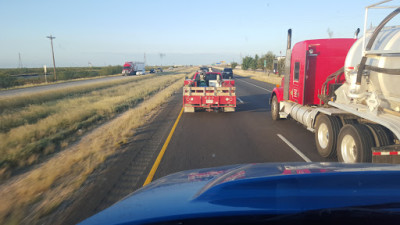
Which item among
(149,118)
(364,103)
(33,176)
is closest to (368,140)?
(364,103)

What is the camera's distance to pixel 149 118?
14406mm

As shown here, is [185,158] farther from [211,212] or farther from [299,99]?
[211,212]

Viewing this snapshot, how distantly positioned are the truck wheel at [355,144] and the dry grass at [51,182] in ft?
17.6

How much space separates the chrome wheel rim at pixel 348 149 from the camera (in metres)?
6.43

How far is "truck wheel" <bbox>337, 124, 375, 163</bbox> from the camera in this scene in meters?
5.86

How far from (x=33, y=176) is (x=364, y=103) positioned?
24.1 feet

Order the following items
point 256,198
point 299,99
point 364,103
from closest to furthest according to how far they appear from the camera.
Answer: point 256,198
point 364,103
point 299,99

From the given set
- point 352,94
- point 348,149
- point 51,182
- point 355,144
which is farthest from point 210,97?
point 51,182

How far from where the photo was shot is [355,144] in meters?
6.19

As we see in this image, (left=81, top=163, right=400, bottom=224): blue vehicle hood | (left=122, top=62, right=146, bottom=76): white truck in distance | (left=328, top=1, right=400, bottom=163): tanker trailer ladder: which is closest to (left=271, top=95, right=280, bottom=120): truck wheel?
(left=328, top=1, right=400, bottom=163): tanker trailer ladder

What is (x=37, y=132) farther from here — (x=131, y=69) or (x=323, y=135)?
(x=131, y=69)

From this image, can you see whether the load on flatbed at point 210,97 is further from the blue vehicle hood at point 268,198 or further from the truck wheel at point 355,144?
the blue vehicle hood at point 268,198

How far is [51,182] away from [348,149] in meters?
6.09

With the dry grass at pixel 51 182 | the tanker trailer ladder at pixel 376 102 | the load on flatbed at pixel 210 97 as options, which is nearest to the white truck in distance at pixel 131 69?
the load on flatbed at pixel 210 97
